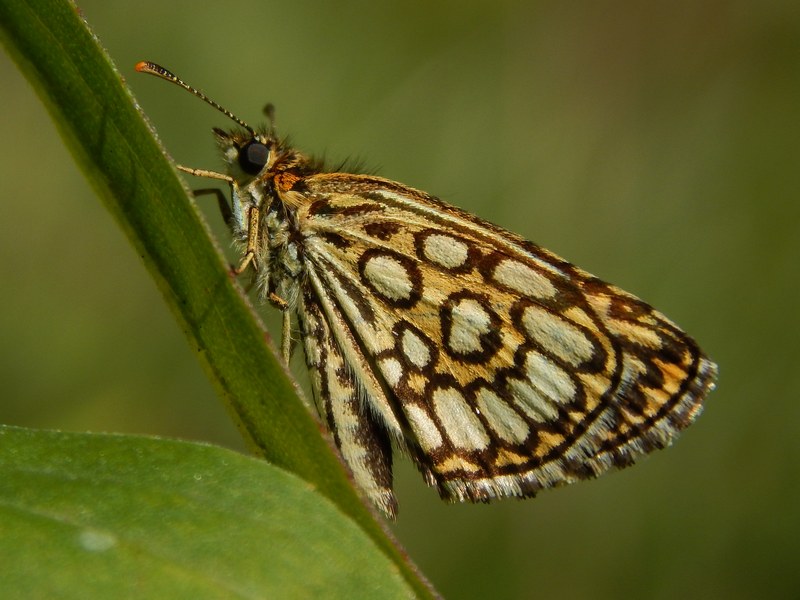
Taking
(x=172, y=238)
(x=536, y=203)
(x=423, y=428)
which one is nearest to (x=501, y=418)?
(x=423, y=428)

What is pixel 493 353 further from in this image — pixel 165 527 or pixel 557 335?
pixel 165 527

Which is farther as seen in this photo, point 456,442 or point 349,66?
point 349,66

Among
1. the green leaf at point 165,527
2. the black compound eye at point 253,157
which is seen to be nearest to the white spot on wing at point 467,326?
the black compound eye at point 253,157

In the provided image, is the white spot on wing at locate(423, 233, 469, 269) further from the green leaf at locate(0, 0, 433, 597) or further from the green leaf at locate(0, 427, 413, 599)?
the green leaf at locate(0, 427, 413, 599)

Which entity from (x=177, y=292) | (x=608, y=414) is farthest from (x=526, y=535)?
(x=177, y=292)

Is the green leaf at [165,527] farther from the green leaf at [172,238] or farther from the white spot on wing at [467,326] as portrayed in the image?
the white spot on wing at [467,326]

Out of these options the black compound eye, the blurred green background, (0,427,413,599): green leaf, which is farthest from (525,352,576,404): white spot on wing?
the blurred green background

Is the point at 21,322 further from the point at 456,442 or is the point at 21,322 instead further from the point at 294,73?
the point at 456,442
